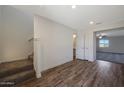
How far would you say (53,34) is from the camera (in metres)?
3.96

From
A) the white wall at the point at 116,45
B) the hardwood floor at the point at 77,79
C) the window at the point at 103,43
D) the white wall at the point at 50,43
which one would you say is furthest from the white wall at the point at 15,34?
the white wall at the point at 116,45

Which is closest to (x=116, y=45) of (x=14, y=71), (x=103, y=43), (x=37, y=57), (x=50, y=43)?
(x=103, y=43)

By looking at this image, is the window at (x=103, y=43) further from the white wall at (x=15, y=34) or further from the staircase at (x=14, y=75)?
the staircase at (x=14, y=75)

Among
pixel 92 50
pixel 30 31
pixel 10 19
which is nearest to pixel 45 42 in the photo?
A: pixel 30 31

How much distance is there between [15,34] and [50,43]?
59.5 inches

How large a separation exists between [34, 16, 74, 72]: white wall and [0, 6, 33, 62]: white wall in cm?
119

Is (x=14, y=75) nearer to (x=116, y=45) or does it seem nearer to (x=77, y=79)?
(x=77, y=79)

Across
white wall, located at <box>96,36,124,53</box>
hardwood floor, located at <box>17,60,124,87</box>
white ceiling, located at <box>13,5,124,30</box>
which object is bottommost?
hardwood floor, located at <box>17,60,124,87</box>

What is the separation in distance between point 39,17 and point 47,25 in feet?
1.65

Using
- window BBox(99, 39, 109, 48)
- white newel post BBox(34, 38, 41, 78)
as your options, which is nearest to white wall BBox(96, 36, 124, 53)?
window BBox(99, 39, 109, 48)

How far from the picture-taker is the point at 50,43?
3.74m

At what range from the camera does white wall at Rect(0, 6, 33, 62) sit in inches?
130

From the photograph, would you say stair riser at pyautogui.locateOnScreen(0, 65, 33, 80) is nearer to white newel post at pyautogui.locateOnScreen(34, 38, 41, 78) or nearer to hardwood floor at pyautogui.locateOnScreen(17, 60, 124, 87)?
white newel post at pyautogui.locateOnScreen(34, 38, 41, 78)
